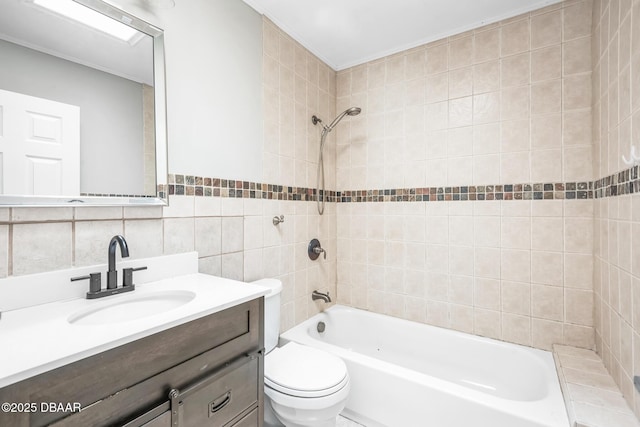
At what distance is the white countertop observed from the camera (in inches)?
24.1

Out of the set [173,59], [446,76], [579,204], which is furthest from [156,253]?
[579,204]

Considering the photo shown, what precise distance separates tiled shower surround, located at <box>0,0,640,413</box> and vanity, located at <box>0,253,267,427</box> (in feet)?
0.73

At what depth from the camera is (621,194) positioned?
4.01ft

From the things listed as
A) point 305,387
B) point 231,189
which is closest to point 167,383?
point 305,387

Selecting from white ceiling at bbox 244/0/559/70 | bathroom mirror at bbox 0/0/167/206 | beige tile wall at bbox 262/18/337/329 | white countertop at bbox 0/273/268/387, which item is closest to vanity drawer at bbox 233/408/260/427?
white countertop at bbox 0/273/268/387

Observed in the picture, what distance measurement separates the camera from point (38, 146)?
0.99m

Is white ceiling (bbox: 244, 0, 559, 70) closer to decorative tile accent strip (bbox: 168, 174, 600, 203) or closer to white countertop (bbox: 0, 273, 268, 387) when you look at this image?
decorative tile accent strip (bbox: 168, 174, 600, 203)

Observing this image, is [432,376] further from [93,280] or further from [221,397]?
[93,280]

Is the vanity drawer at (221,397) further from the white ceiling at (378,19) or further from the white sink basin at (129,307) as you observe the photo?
the white ceiling at (378,19)

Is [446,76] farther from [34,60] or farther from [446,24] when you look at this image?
[34,60]

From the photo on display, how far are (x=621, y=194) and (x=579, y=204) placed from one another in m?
0.51

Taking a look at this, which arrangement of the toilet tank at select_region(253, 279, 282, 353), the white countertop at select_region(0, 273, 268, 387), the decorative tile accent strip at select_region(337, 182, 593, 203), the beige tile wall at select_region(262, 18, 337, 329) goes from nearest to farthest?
the white countertop at select_region(0, 273, 268, 387), the toilet tank at select_region(253, 279, 282, 353), the decorative tile accent strip at select_region(337, 182, 593, 203), the beige tile wall at select_region(262, 18, 337, 329)

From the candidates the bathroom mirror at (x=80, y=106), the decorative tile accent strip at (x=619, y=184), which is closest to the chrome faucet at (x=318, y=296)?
the bathroom mirror at (x=80, y=106)

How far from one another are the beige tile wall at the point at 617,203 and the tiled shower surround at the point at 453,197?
12 millimetres
